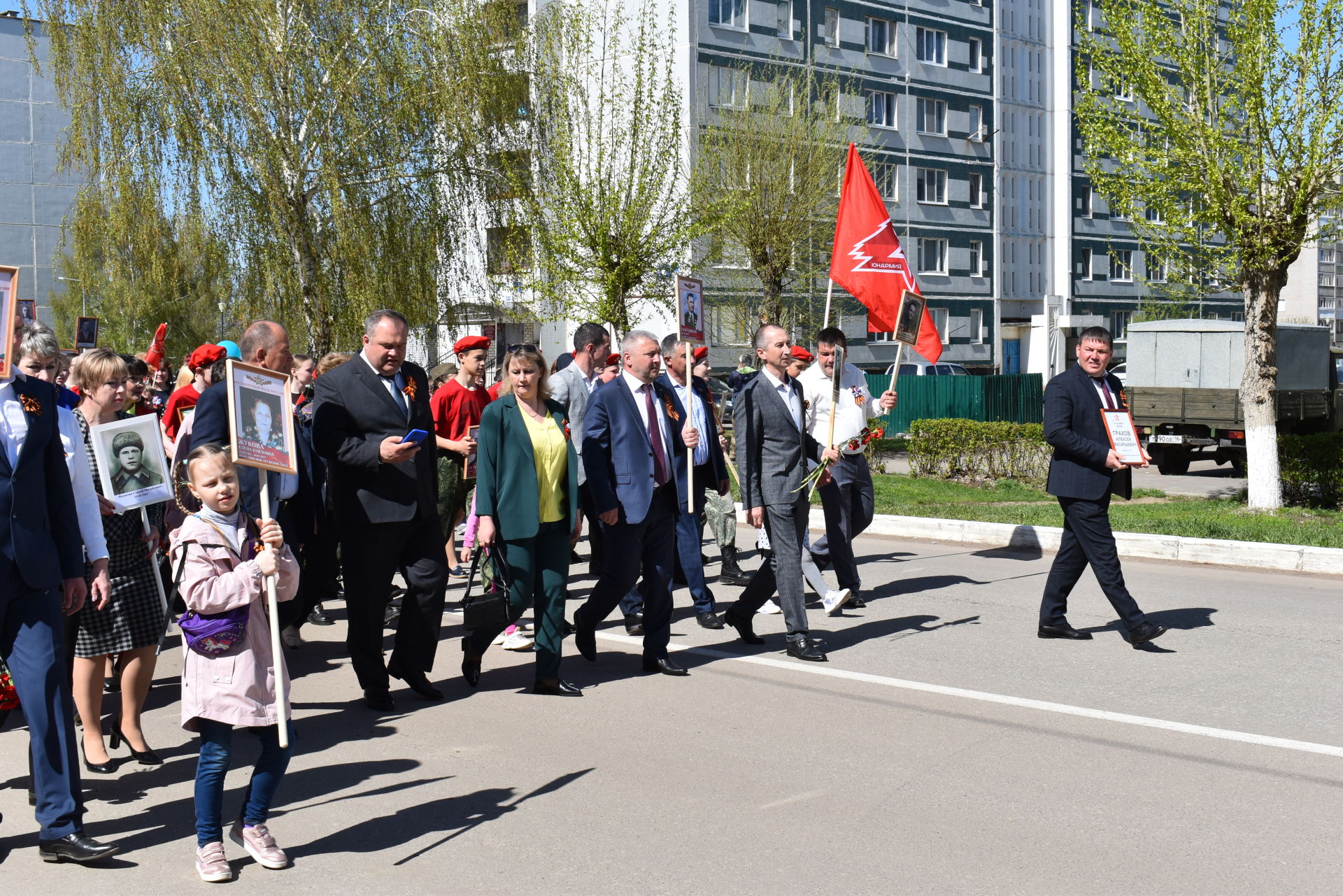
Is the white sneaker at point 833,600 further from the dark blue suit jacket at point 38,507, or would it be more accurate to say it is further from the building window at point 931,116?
the building window at point 931,116

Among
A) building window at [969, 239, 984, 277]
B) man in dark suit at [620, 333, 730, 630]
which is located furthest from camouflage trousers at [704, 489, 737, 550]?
building window at [969, 239, 984, 277]

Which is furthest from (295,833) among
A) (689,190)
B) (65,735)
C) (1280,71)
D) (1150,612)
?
(689,190)

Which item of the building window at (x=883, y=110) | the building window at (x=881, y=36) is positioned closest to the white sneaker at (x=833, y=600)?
the building window at (x=883, y=110)

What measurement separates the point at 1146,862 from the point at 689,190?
2612cm

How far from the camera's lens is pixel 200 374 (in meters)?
8.62

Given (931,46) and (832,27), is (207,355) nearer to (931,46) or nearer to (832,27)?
(832,27)

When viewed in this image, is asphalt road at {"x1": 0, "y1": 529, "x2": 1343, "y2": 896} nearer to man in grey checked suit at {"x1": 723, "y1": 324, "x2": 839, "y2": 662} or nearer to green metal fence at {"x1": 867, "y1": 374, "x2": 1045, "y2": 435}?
man in grey checked suit at {"x1": 723, "y1": 324, "x2": 839, "y2": 662}

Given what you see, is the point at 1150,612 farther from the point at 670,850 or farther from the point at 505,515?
the point at 670,850

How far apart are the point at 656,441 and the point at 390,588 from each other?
1676mm

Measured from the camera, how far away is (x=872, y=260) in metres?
11.3

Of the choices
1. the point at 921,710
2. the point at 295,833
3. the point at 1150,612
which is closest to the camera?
the point at 295,833

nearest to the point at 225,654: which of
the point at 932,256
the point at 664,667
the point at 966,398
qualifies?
the point at 664,667

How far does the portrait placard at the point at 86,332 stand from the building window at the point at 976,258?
138ft

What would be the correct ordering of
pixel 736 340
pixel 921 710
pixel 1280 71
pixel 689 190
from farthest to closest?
1. pixel 736 340
2. pixel 689 190
3. pixel 1280 71
4. pixel 921 710
